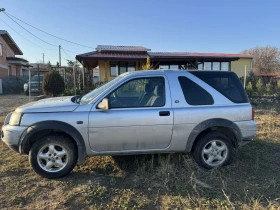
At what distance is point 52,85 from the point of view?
12.6 metres

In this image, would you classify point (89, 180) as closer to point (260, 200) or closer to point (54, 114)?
point (54, 114)

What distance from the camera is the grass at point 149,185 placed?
2.89 metres

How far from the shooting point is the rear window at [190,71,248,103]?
12.4 feet

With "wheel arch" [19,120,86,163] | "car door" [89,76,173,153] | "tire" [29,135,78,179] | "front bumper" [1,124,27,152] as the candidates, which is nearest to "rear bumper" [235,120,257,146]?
"car door" [89,76,173,153]

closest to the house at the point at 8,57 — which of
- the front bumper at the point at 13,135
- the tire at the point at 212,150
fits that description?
the front bumper at the point at 13,135

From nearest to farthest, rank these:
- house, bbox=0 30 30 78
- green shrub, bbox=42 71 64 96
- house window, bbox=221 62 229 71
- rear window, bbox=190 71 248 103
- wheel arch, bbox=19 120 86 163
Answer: wheel arch, bbox=19 120 86 163, rear window, bbox=190 71 248 103, green shrub, bbox=42 71 64 96, house window, bbox=221 62 229 71, house, bbox=0 30 30 78

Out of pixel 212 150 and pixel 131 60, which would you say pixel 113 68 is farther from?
pixel 212 150

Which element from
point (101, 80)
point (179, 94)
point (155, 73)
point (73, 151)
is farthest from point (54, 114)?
point (101, 80)

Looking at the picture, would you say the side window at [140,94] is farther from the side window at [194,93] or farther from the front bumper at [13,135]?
the front bumper at [13,135]

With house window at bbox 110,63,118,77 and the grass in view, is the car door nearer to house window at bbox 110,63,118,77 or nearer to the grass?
the grass

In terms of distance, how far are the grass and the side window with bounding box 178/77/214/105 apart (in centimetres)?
106

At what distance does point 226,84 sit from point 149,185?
2.11 meters

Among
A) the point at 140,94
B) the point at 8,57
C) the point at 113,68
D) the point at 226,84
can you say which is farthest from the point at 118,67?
the point at 8,57

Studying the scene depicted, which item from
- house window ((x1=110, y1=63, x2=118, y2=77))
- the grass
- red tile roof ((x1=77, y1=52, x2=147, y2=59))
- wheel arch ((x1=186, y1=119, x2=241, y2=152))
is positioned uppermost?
red tile roof ((x1=77, y1=52, x2=147, y2=59))
